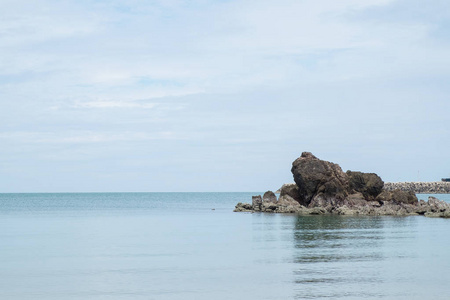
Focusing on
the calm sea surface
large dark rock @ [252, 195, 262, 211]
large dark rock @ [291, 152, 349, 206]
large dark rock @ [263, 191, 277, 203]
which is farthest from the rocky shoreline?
the calm sea surface

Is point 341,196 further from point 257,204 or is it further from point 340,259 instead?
point 340,259

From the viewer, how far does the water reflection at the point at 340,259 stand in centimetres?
2953

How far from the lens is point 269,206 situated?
102 meters

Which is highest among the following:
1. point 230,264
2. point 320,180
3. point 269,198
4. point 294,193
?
point 320,180

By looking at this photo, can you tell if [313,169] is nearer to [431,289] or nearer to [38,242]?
[38,242]

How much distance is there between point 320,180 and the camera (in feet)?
308

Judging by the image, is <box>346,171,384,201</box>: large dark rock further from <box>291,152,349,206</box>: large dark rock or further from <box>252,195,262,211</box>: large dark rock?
<box>252,195,262,211</box>: large dark rock

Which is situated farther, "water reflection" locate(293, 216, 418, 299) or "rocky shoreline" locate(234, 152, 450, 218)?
"rocky shoreline" locate(234, 152, 450, 218)

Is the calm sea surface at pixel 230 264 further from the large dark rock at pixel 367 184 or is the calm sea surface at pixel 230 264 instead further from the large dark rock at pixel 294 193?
the large dark rock at pixel 294 193

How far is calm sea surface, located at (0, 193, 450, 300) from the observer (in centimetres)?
2961

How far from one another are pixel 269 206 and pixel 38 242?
176ft

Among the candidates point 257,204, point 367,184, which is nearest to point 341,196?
point 367,184

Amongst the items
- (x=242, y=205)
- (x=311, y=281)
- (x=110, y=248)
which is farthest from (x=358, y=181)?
(x=311, y=281)

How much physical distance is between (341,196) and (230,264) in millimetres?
56797
